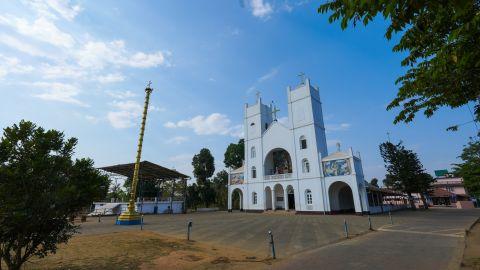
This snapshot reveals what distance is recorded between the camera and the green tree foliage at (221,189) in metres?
49.6

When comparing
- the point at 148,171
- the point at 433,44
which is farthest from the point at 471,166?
the point at 148,171

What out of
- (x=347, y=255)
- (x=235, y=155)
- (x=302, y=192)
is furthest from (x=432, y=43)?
(x=235, y=155)

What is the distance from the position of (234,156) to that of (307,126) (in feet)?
70.0

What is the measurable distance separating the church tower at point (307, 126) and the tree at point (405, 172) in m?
16.8

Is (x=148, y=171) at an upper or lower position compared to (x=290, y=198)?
upper

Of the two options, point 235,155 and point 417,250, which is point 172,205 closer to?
point 235,155

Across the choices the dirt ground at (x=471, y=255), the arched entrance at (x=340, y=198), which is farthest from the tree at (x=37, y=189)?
the arched entrance at (x=340, y=198)

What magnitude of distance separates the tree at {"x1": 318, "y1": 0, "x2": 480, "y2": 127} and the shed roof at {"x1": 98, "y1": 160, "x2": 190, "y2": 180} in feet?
104

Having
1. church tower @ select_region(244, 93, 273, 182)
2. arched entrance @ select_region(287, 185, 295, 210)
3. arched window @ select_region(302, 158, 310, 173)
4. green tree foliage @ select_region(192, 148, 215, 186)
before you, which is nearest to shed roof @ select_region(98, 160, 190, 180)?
green tree foliage @ select_region(192, 148, 215, 186)

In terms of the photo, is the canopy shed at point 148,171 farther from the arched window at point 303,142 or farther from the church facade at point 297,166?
the arched window at point 303,142

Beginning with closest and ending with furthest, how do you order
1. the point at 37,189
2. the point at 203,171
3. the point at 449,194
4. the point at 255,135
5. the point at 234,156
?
the point at 37,189
the point at 255,135
the point at 203,171
the point at 234,156
the point at 449,194

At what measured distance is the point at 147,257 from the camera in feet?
28.3

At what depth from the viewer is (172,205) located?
39.7 metres

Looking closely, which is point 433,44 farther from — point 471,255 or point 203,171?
point 203,171
